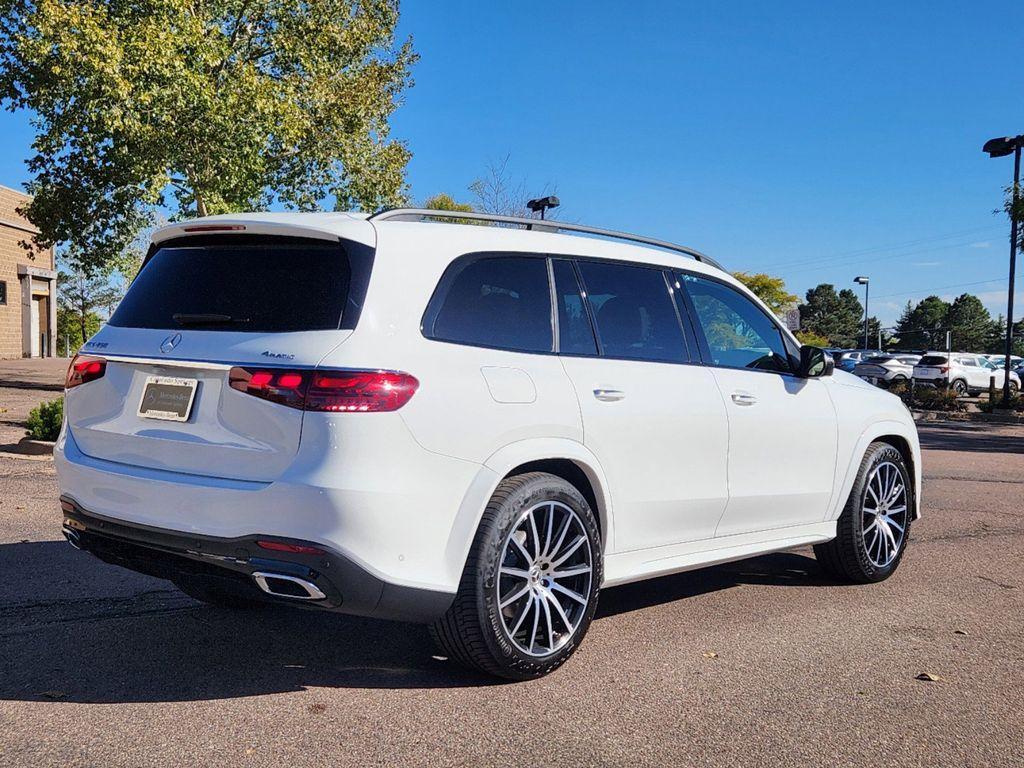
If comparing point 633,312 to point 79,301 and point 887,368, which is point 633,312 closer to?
point 887,368

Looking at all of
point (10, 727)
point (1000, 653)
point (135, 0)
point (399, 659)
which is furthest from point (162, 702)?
point (135, 0)

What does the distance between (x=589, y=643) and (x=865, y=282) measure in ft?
216

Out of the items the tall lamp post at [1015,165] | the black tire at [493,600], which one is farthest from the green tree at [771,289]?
the black tire at [493,600]

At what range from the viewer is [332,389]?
363 centimetres

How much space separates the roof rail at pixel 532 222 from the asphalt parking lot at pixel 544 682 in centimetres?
191

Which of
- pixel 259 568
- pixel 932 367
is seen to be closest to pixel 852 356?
pixel 932 367

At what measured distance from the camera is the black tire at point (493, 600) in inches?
154

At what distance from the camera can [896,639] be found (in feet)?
16.3

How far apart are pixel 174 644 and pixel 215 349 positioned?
155 centimetres

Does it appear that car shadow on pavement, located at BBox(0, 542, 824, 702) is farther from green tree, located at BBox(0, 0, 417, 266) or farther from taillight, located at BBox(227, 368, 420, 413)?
green tree, located at BBox(0, 0, 417, 266)

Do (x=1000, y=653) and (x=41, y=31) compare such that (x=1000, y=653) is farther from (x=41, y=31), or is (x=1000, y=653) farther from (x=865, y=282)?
(x=865, y=282)

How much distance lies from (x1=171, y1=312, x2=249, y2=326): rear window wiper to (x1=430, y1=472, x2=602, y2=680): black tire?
1224mm

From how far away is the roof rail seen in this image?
14.1ft

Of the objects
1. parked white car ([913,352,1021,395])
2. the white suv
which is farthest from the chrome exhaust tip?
parked white car ([913,352,1021,395])
